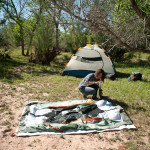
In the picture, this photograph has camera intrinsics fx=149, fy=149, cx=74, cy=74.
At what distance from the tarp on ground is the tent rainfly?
3478 millimetres

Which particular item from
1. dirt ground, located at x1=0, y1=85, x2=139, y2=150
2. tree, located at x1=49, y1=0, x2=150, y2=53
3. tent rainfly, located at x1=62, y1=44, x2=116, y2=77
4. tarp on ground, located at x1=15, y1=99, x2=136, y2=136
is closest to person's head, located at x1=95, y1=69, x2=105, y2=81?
Result: tarp on ground, located at x1=15, y1=99, x2=136, y2=136

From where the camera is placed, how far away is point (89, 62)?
6984 millimetres

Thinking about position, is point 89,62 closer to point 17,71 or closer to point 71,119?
point 17,71

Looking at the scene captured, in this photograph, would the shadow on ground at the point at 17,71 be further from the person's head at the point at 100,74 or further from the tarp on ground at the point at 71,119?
the person's head at the point at 100,74

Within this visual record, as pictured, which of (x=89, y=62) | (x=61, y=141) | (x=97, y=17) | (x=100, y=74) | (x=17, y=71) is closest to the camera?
(x=61, y=141)

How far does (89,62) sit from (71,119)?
435 centimetres

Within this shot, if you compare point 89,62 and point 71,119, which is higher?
point 89,62

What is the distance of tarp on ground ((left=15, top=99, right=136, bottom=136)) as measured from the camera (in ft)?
8.82

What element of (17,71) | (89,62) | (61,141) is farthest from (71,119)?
(17,71)

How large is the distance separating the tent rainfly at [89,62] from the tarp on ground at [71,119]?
3478 millimetres

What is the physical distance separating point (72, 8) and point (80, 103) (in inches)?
82.4

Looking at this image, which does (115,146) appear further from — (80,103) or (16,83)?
(16,83)

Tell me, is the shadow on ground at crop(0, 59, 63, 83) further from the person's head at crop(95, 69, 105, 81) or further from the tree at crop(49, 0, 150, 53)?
the tree at crop(49, 0, 150, 53)

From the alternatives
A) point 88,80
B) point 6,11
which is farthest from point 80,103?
point 6,11
